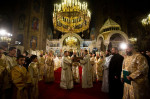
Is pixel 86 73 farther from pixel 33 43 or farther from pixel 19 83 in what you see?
pixel 33 43

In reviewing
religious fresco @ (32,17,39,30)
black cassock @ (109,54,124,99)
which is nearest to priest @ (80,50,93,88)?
black cassock @ (109,54,124,99)

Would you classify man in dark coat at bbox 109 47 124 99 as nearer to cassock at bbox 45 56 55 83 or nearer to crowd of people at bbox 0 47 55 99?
crowd of people at bbox 0 47 55 99

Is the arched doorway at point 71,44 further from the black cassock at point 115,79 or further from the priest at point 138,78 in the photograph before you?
the priest at point 138,78

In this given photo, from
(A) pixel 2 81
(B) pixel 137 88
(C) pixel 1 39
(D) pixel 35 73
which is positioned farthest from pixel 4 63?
(C) pixel 1 39

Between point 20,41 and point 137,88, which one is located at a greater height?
point 20,41

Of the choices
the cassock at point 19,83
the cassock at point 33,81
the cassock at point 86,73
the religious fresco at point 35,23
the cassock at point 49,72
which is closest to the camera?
the cassock at point 19,83

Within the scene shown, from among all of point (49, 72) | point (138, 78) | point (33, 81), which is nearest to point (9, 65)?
point (33, 81)

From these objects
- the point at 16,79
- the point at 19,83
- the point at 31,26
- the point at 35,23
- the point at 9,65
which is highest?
the point at 35,23

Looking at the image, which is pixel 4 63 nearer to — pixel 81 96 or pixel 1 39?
pixel 81 96

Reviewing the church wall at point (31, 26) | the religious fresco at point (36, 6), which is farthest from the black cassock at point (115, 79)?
the religious fresco at point (36, 6)

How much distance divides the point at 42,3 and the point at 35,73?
67.4 feet

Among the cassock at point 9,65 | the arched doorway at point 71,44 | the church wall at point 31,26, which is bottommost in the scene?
the cassock at point 9,65

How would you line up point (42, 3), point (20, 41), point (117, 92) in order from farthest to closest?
1. point (42, 3)
2. point (20, 41)
3. point (117, 92)

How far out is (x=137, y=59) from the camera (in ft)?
7.75
